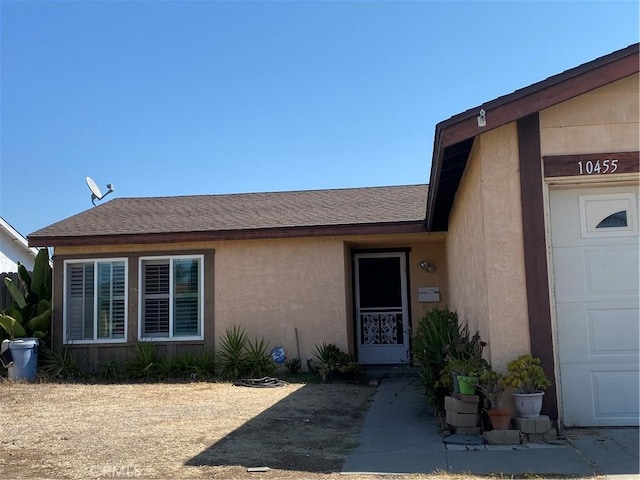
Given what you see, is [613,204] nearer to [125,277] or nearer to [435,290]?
[435,290]

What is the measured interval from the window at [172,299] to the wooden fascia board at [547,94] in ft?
26.0

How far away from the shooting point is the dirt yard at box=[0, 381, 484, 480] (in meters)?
5.84

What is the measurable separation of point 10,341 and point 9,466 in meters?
7.09

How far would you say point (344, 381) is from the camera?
470 inches

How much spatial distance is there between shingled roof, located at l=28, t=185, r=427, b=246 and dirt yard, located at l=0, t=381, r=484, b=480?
3.02 meters

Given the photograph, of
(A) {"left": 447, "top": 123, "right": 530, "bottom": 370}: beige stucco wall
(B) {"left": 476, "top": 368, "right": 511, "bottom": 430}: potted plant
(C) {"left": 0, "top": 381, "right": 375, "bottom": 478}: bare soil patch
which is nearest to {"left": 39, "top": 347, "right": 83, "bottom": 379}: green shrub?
(C) {"left": 0, "top": 381, "right": 375, "bottom": 478}: bare soil patch

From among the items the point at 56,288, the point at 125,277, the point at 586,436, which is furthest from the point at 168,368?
the point at 586,436

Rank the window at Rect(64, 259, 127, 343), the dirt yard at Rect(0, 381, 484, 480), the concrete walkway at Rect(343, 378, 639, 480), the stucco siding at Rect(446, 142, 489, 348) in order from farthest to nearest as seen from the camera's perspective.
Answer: the window at Rect(64, 259, 127, 343) → the stucco siding at Rect(446, 142, 489, 348) → the dirt yard at Rect(0, 381, 484, 480) → the concrete walkway at Rect(343, 378, 639, 480)

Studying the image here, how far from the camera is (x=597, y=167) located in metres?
6.70

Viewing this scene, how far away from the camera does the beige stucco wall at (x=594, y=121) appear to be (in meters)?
6.77

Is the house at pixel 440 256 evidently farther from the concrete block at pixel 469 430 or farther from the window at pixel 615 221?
the concrete block at pixel 469 430

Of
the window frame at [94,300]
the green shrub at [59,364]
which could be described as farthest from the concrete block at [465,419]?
the green shrub at [59,364]

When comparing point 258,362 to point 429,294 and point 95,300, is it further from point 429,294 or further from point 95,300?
point 429,294

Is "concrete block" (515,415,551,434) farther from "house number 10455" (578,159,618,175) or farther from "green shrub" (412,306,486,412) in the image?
"house number 10455" (578,159,618,175)
